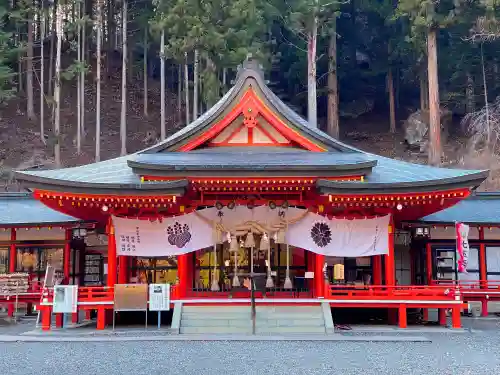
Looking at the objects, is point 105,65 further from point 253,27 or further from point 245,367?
point 245,367

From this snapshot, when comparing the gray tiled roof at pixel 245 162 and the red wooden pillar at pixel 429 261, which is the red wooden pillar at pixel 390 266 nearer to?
the gray tiled roof at pixel 245 162

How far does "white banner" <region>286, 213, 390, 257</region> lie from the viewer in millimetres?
14422

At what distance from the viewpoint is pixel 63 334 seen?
1282 cm

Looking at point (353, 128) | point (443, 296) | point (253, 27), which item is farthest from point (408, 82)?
point (443, 296)

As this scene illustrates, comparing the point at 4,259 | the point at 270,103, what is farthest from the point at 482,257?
the point at 4,259

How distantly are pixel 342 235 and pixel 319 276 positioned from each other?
1.20 metres

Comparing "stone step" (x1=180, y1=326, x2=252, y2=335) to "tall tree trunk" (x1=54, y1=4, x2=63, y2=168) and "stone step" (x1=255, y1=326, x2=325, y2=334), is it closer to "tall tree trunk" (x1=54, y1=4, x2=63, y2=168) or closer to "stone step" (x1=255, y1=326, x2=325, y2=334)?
"stone step" (x1=255, y1=326, x2=325, y2=334)

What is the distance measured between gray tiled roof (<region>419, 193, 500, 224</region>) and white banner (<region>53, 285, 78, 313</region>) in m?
10.3

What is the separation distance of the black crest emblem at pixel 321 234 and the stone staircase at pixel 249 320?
5.13 feet

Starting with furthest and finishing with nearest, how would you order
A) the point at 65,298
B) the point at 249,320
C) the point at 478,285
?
the point at 478,285 → the point at 65,298 → the point at 249,320

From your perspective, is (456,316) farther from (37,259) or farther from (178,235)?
(37,259)

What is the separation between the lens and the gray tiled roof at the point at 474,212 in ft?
57.5

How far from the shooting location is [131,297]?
13.1 m

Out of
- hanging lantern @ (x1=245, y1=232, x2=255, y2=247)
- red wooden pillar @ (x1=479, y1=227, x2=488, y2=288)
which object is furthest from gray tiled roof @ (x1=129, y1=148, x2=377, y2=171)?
red wooden pillar @ (x1=479, y1=227, x2=488, y2=288)
